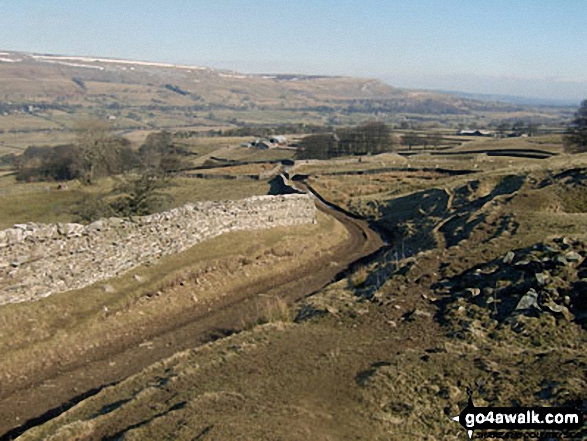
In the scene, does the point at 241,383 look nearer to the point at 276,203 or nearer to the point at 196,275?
the point at 196,275

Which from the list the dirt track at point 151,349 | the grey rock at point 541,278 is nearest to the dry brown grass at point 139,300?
the dirt track at point 151,349

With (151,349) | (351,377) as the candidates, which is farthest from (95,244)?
(351,377)

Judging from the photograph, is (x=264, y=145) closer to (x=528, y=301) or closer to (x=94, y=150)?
(x=94, y=150)

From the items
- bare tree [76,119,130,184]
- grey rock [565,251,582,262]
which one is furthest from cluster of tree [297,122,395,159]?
grey rock [565,251,582,262]

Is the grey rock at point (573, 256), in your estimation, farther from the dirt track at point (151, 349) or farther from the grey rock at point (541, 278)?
the dirt track at point (151, 349)

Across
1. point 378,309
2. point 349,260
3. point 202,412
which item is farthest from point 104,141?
point 202,412

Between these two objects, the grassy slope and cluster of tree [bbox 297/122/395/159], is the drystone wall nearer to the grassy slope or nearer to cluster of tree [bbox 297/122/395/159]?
the grassy slope
